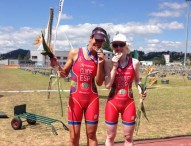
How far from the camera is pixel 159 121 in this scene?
1030 cm

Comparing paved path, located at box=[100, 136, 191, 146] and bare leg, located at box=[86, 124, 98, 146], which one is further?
paved path, located at box=[100, 136, 191, 146]

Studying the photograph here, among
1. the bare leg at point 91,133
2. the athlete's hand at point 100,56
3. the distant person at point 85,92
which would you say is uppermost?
the athlete's hand at point 100,56

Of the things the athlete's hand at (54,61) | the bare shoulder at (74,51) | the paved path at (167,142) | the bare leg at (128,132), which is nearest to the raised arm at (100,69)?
the bare shoulder at (74,51)

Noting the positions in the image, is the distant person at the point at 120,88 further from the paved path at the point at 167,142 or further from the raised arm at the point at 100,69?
the paved path at the point at 167,142

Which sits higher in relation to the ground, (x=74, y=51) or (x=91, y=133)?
→ (x=74, y=51)

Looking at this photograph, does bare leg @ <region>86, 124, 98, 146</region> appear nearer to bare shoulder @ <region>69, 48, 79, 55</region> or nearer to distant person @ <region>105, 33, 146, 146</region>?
distant person @ <region>105, 33, 146, 146</region>

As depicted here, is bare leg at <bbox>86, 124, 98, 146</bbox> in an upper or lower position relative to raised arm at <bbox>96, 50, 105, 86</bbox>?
lower

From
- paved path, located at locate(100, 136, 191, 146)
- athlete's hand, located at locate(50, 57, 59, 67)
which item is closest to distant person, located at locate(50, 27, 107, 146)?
athlete's hand, located at locate(50, 57, 59, 67)

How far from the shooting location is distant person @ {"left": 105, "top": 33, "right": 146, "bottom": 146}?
4824mm

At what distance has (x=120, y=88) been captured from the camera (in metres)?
4.90

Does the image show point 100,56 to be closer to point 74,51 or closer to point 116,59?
point 116,59

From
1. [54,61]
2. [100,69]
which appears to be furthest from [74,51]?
[100,69]

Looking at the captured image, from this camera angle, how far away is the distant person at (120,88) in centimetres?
482

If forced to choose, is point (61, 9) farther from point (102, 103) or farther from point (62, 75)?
point (102, 103)
